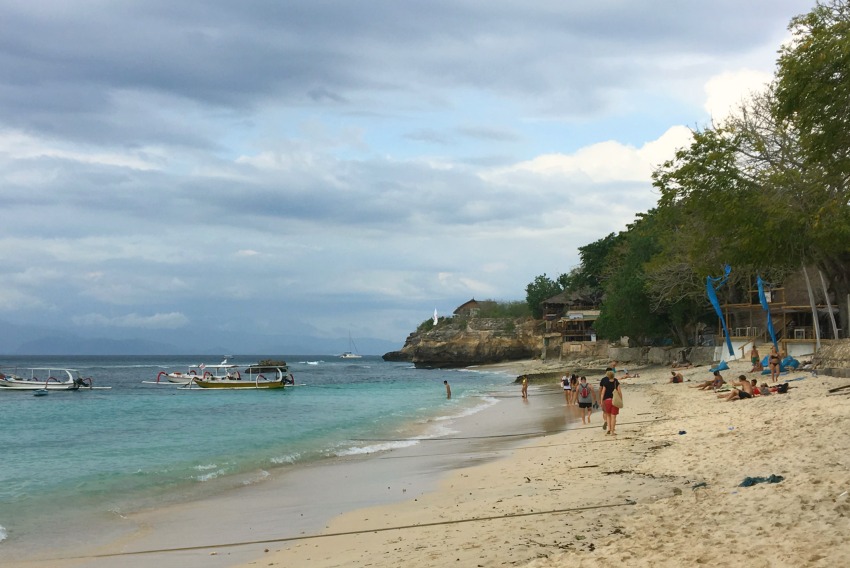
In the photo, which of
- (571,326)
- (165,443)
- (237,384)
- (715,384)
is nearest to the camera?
(165,443)

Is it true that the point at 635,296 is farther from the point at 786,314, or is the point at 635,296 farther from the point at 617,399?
the point at 617,399

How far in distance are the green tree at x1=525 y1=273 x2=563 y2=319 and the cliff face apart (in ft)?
10.9

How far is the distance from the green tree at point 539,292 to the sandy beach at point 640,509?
281ft

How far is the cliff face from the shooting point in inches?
4139

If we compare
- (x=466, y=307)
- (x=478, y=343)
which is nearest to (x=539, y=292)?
(x=478, y=343)

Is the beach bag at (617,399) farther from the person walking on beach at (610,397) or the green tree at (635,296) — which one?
the green tree at (635,296)

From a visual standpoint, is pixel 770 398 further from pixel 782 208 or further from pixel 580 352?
pixel 580 352

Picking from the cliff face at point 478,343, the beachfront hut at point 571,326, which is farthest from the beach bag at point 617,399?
the cliff face at point 478,343

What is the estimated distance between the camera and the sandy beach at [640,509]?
258 inches

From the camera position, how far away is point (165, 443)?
77.4 ft

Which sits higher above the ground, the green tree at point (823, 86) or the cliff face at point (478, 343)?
the green tree at point (823, 86)

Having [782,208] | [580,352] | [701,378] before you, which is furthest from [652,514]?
[580,352]

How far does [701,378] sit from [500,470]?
2452cm

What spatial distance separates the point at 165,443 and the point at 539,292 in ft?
269
